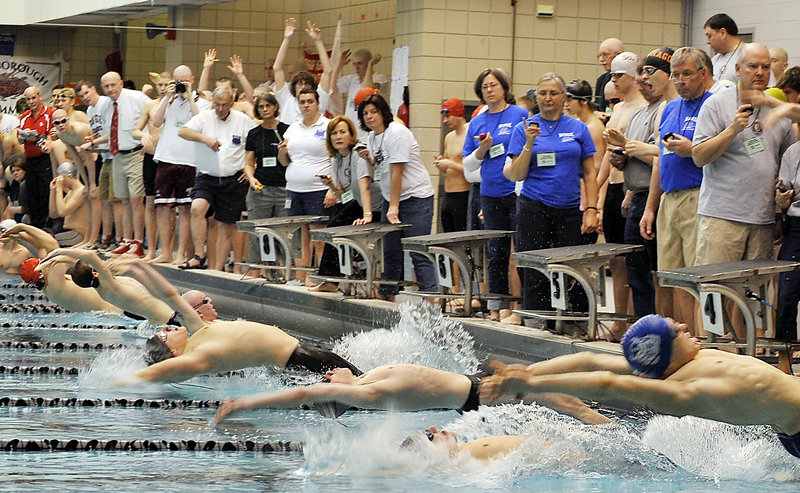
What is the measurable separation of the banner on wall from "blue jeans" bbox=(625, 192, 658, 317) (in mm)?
14806

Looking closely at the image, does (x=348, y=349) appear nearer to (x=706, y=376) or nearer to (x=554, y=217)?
(x=554, y=217)

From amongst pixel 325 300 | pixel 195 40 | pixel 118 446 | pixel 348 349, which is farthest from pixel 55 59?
pixel 118 446

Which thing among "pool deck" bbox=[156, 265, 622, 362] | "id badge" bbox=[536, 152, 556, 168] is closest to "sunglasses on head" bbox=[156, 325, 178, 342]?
"pool deck" bbox=[156, 265, 622, 362]

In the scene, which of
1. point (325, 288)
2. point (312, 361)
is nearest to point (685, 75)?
point (312, 361)

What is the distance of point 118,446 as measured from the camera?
598 cm

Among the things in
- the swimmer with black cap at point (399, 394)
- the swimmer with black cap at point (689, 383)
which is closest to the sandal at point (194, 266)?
the swimmer with black cap at point (399, 394)

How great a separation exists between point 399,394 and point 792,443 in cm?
171

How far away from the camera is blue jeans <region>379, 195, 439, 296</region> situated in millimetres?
10047

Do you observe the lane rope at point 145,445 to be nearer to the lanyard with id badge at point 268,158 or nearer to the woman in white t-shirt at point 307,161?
the woman in white t-shirt at point 307,161

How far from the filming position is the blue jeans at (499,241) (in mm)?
9148

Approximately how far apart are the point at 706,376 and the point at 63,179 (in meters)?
11.9

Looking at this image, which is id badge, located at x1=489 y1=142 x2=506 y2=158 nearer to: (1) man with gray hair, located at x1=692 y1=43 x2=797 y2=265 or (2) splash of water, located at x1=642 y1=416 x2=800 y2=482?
(1) man with gray hair, located at x1=692 y1=43 x2=797 y2=265

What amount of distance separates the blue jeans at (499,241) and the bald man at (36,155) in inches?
349

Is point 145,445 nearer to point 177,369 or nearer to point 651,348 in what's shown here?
point 177,369
